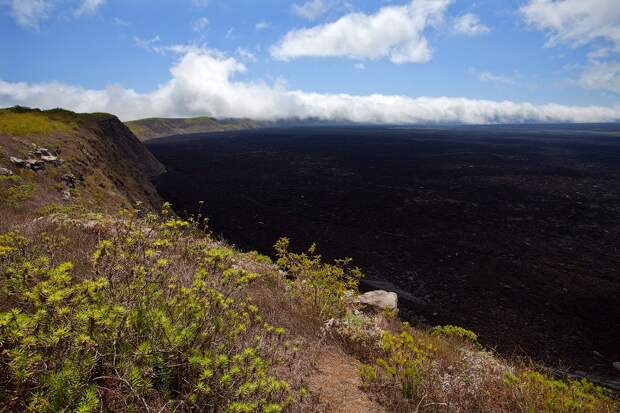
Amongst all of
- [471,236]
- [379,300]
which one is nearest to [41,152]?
[379,300]

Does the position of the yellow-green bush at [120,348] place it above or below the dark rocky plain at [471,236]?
above

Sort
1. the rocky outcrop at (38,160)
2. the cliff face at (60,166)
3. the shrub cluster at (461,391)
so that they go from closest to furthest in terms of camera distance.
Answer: the shrub cluster at (461,391)
the cliff face at (60,166)
the rocky outcrop at (38,160)

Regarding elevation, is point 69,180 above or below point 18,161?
below

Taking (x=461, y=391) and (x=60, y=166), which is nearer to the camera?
(x=461, y=391)

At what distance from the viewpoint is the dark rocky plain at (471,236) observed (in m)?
19.9

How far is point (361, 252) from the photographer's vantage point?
30.4 m

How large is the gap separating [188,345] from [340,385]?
117 inches

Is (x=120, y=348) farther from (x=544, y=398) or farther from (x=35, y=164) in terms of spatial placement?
(x=35, y=164)

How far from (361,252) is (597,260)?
1835cm

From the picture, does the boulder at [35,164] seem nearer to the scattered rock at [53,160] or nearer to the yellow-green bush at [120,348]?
the scattered rock at [53,160]

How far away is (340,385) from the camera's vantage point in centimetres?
586

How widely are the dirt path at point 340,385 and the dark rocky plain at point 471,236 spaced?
28.9 ft

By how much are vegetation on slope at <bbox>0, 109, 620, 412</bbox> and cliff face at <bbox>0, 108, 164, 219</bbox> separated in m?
12.3

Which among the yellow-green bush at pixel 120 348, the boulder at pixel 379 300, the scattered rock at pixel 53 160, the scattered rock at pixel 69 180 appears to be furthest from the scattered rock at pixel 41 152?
the yellow-green bush at pixel 120 348
